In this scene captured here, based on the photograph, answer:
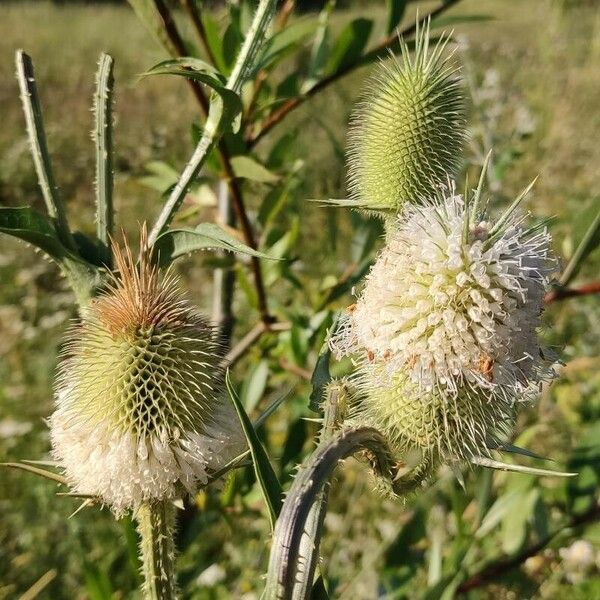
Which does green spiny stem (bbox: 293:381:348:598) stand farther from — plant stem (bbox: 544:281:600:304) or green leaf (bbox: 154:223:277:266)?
plant stem (bbox: 544:281:600:304)

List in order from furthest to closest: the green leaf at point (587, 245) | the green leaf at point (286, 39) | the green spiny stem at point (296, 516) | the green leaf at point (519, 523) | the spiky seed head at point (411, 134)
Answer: the green leaf at point (519, 523)
the green leaf at point (286, 39)
the green leaf at point (587, 245)
the spiky seed head at point (411, 134)
the green spiny stem at point (296, 516)

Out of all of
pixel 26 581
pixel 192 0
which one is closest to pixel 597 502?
pixel 192 0

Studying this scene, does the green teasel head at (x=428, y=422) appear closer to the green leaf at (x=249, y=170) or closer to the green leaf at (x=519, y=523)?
the green leaf at (x=249, y=170)

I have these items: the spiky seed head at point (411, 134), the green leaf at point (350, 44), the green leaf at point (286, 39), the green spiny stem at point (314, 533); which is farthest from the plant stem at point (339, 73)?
the green spiny stem at point (314, 533)

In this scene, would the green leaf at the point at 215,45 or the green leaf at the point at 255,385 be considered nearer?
the green leaf at the point at 215,45

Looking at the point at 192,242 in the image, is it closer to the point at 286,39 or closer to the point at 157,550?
the point at 157,550

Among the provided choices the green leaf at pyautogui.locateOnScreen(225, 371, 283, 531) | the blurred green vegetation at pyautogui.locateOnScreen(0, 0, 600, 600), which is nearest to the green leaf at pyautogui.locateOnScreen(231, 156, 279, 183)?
the blurred green vegetation at pyautogui.locateOnScreen(0, 0, 600, 600)
